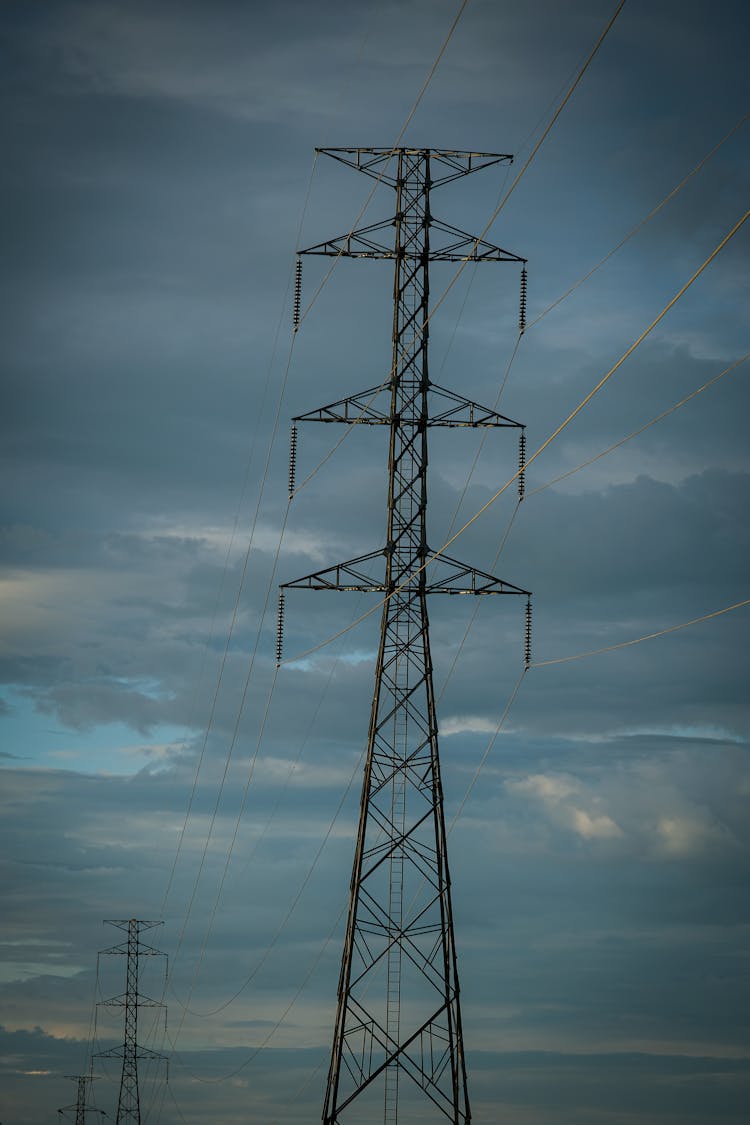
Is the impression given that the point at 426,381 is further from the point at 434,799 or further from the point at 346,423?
the point at 434,799

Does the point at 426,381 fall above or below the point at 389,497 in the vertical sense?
above

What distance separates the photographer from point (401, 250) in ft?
180

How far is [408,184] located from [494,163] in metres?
2.68

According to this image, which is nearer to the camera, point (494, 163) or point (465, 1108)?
point (465, 1108)

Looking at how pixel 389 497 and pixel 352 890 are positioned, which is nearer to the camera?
pixel 352 890

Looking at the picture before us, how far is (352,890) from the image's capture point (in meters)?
49.5

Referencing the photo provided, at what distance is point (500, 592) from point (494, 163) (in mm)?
13260

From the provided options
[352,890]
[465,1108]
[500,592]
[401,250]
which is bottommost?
[465,1108]

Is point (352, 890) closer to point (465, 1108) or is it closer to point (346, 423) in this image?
point (465, 1108)

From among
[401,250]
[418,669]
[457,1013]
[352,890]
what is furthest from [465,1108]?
[401,250]

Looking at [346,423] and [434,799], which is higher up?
[346,423]

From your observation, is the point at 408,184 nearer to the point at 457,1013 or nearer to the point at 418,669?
the point at 418,669

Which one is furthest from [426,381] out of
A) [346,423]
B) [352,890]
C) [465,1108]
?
[465,1108]

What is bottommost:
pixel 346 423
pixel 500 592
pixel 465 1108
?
pixel 465 1108
